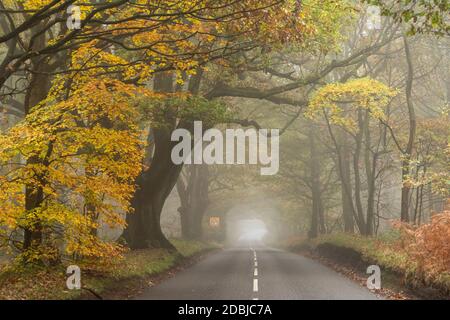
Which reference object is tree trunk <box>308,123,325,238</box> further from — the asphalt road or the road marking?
the road marking

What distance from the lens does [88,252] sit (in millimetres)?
11562

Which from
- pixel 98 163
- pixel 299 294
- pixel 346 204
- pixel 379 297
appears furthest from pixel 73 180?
pixel 346 204

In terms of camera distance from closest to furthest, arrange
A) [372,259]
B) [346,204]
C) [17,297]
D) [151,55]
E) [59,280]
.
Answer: [17,297], [59,280], [151,55], [372,259], [346,204]

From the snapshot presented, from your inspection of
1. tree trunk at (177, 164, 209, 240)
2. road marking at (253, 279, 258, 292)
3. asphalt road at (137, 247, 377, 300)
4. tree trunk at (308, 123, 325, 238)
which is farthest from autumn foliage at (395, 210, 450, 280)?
tree trunk at (177, 164, 209, 240)

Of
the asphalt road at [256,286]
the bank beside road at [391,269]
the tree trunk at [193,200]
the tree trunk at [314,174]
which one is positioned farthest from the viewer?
the tree trunk at [193,200]

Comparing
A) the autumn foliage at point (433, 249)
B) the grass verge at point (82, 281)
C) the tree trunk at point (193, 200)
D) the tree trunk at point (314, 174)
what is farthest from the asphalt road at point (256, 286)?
the tree trunk at point (193, 200)

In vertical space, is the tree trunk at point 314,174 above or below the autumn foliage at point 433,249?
above

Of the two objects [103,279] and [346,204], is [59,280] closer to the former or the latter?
[103,279]

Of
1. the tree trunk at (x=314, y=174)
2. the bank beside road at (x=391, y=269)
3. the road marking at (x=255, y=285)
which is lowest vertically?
the road marking at (x=255, y=285)

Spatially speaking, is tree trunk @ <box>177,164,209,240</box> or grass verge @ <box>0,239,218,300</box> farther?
tree trunk @ <box>177,164,209,240</box>

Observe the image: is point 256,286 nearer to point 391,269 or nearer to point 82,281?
point 391,269

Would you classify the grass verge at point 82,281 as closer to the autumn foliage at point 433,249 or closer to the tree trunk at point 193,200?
the autumn foliage at point 433,249

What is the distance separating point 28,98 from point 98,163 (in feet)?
10.3

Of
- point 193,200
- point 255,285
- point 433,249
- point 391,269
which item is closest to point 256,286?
point 255,285
